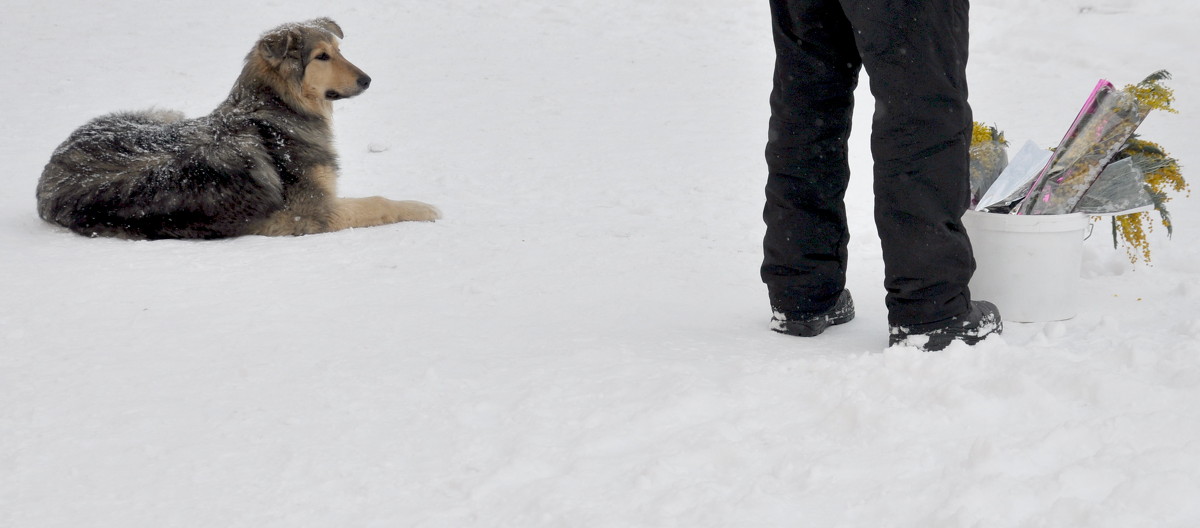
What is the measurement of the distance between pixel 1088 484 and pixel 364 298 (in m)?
2.21

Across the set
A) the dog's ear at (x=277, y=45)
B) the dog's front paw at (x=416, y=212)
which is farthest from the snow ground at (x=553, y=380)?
the dog's ear at (x=277, y=45)

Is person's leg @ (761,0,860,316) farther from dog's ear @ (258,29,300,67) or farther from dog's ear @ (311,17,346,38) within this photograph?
dog's ear @ (311,17,346,38)

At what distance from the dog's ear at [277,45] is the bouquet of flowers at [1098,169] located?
294 cm

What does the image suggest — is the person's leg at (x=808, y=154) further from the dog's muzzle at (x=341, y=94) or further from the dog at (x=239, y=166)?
the dog's muzzle at (x=341, y=94)

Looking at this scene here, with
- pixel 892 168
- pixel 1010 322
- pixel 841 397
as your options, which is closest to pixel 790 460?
pixel 841 397

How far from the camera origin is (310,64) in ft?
14.6

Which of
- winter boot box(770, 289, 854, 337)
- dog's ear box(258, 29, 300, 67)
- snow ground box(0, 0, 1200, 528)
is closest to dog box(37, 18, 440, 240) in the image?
dog's ear box(258, 29, 300, 67)

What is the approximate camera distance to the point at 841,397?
6.95 ft

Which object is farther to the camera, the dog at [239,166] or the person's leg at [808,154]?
the dog at [239,166]

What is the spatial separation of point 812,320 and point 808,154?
0.46 metres

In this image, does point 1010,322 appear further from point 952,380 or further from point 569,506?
point 569,506

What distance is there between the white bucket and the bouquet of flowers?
7 centimetres

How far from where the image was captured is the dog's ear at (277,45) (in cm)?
434

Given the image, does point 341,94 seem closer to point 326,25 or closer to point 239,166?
point 326,25
